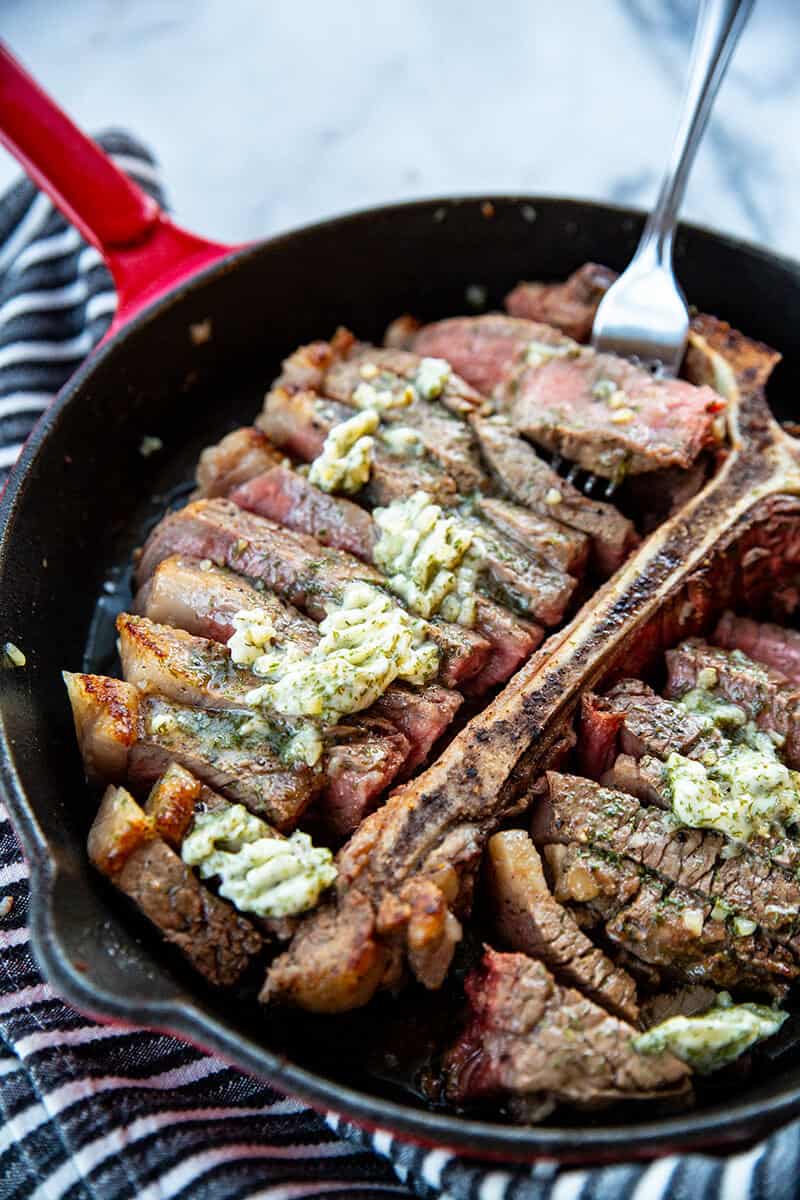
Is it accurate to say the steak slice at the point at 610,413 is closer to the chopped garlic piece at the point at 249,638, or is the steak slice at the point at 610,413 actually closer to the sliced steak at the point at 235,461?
the sliced steak at the point at 235,461

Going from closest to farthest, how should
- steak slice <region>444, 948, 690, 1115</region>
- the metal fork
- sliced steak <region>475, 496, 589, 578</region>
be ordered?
steak slice <region>444, 948, 690, 1115</region>, sliced steak <region>475, 496, 589, 578</region>, the metal fork

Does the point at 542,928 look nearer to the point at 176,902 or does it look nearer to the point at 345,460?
the point at 176,902

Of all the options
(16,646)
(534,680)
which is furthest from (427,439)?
(16,646)

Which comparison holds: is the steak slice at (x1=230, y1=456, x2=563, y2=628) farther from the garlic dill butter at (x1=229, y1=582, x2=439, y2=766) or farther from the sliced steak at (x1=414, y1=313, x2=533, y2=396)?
the sliced steak at (x1=414, y1=313, x2=533, y2=396)

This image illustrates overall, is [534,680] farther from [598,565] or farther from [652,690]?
[598,565]

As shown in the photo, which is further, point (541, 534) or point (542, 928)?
point (541, 534)

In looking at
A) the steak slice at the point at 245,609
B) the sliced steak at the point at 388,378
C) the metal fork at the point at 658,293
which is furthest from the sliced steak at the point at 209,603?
the metal fork at the point at 658,293

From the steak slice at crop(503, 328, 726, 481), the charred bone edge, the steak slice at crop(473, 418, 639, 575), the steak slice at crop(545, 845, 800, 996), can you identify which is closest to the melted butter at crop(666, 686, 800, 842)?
the steak slice at crop(545, 845, 800, 996)

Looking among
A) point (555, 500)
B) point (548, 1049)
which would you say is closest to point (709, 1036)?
point (548, 1049)
